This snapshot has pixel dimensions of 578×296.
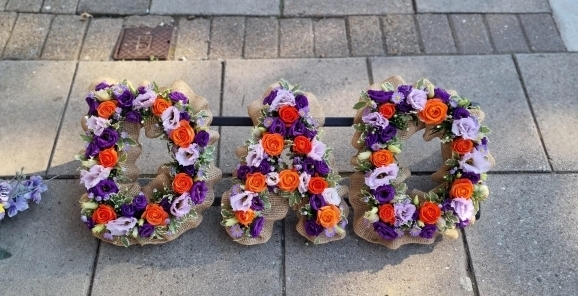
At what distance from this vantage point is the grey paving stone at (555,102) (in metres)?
2.84

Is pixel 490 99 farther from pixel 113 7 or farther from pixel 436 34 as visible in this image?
pixel 113 7

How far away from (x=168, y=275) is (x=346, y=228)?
0.85m

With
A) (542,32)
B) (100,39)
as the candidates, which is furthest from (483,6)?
(100,39)

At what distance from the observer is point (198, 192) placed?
2348mm

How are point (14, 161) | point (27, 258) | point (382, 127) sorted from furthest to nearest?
point (14, 161) → point (27, 258) → point (382, 127)

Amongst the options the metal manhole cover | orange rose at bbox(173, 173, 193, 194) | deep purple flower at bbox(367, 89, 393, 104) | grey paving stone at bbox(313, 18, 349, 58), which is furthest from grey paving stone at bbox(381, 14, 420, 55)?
orange rose at bbox(173, 173, 193, 194)

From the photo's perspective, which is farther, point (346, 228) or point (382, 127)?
point (346, 228)

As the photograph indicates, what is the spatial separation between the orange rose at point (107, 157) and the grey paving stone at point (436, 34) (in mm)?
1972

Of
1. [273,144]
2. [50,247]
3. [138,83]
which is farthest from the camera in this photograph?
[138,83]

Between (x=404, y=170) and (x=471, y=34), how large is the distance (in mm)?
1362

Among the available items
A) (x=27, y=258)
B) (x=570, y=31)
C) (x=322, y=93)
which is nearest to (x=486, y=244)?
(x=322, y=93)

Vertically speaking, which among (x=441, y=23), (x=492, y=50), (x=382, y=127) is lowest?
(x=382, y=127)

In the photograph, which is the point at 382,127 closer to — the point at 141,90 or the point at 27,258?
the point at 141,90

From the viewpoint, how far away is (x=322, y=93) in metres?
3.05
